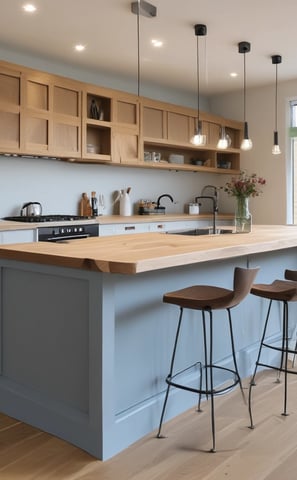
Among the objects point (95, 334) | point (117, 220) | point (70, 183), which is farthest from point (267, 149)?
point (95, 334)

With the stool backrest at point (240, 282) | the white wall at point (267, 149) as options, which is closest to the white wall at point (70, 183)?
the white wall at point (267, 149)

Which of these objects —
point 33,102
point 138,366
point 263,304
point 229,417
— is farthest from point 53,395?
point 33,102

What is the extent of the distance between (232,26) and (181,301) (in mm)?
2975

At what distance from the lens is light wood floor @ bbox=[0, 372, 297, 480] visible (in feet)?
6.41

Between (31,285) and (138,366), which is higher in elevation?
(31,285)

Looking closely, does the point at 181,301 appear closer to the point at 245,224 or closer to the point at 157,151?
the point at 245,224

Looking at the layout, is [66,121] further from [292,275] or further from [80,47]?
[292,275]

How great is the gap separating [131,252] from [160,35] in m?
2.89

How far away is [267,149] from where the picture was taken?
6438mm

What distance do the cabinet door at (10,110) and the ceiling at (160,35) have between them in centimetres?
40

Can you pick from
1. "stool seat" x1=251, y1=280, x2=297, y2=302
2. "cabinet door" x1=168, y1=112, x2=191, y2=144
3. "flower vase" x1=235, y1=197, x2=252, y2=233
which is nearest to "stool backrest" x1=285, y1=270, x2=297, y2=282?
"stool seat" x1=251, y1=280, x2=297, y2=302

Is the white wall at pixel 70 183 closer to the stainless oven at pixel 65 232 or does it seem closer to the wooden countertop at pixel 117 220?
the wooden countertop at pixel 117 220

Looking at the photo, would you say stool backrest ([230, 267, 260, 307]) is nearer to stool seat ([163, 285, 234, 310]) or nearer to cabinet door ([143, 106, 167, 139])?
stool seat ([163, 285, 234, 310])

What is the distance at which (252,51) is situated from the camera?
4.85m
